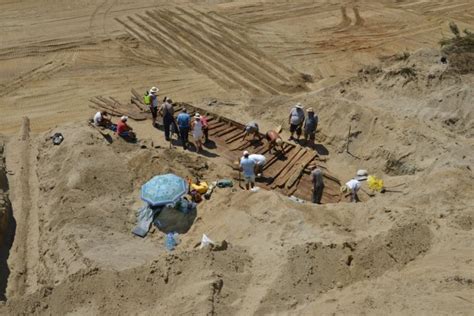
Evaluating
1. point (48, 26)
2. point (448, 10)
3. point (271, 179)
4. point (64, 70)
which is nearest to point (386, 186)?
point (271, 179)

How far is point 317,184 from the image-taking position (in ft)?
A: 42.1

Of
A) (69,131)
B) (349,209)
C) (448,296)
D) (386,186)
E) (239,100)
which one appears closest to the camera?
(448,296)

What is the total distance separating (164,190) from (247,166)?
222 cm

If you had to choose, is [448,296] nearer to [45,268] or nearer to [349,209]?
[349,209]

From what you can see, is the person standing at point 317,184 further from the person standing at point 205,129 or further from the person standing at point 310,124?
the person standing at point 205,129

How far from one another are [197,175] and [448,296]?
23.7 ft

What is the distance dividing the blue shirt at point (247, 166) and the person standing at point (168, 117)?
311 centimetres

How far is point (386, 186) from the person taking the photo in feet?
43.8

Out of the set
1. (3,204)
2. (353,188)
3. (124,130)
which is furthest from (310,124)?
(3,204)

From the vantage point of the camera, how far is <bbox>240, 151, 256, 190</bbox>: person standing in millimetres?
Answer: 13008

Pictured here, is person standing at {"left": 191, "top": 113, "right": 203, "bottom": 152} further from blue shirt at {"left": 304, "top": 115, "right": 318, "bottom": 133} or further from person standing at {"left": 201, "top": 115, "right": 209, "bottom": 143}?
blue shirt at {"left": 304, "top": 115, "right": 318, "bottom": 133}

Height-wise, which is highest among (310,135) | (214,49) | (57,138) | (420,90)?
(420,90)

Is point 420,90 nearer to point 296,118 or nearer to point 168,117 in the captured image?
point 296,118

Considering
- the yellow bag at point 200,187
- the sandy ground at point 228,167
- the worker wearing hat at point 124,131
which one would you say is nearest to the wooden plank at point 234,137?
the sandy ground at point 228,167
